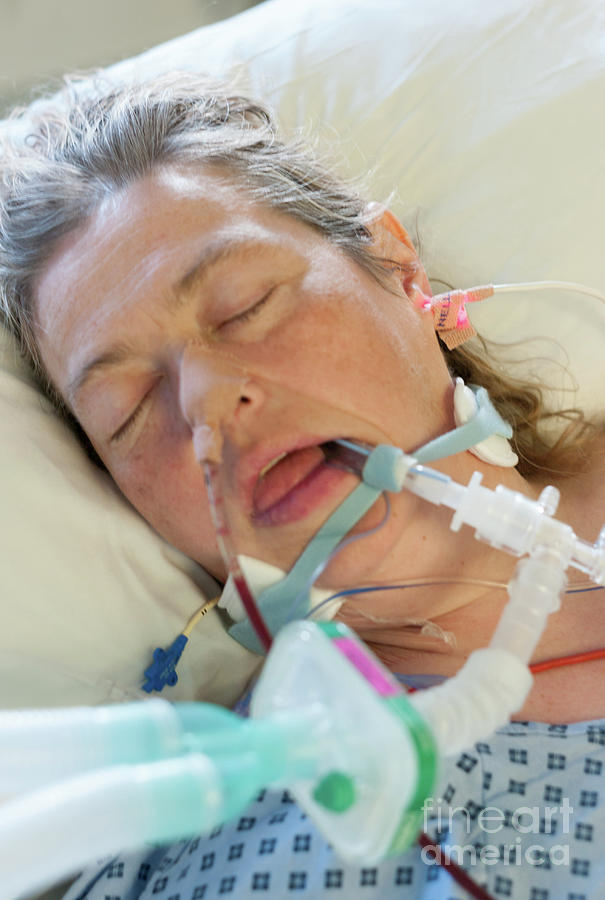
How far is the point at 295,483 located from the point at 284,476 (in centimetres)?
2

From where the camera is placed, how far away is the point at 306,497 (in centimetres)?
120

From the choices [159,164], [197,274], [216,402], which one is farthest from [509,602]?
[159,164]

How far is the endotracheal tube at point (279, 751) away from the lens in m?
0.65

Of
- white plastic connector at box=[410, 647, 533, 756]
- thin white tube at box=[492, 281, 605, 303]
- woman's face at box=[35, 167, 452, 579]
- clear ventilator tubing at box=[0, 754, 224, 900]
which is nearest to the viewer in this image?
clear ventilator tubing at box=[0, 754, 224, 900]

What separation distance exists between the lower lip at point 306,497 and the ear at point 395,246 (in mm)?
414

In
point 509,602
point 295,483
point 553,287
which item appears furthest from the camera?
point 553,287

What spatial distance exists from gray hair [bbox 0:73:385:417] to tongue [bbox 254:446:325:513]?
34cm

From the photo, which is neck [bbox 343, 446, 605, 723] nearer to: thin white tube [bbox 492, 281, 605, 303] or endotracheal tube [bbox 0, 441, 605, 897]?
endotracheal tube [bbox 0, 441, 605, 897]

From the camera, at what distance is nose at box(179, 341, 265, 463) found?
1174 mm

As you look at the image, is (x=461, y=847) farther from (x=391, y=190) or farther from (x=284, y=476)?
(x=391, y=190)

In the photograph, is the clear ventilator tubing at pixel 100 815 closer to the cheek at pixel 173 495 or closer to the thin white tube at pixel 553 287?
the cheek at pixel 173 495

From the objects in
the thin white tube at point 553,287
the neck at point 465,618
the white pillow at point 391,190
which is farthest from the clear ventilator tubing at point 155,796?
the thin white tube at point 553,287

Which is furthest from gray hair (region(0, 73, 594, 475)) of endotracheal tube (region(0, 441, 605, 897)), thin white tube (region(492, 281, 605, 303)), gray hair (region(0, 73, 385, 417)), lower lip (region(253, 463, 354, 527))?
endotracheal tube (region(0, 441, 605, 897))

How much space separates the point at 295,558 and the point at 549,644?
42 centimetres
